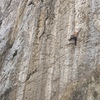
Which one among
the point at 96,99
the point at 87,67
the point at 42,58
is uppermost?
the point at 42,58

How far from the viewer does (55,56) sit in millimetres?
12555

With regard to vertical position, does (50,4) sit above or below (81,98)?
above

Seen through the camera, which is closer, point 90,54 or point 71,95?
point 71,95

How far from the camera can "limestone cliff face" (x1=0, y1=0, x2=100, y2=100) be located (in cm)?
1091

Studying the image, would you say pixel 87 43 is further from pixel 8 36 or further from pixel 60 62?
pixel 8 36

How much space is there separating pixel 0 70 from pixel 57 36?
16.3 feet

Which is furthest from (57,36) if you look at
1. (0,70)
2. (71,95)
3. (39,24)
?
(0,70)

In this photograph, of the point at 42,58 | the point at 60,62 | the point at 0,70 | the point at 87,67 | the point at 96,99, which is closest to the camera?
the point at 96,99

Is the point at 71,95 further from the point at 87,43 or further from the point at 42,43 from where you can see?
the point at 42,43

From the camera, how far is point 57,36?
13.3 meters

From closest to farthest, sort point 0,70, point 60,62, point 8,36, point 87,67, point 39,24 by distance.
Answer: point 87,67
point 60,62
point 39,24
point 0,70
point 8,36

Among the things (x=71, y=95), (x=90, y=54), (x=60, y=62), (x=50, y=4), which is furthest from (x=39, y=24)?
(x=71, y=95)

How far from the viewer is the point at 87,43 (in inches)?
460

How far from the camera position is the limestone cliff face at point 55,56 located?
10914mm
